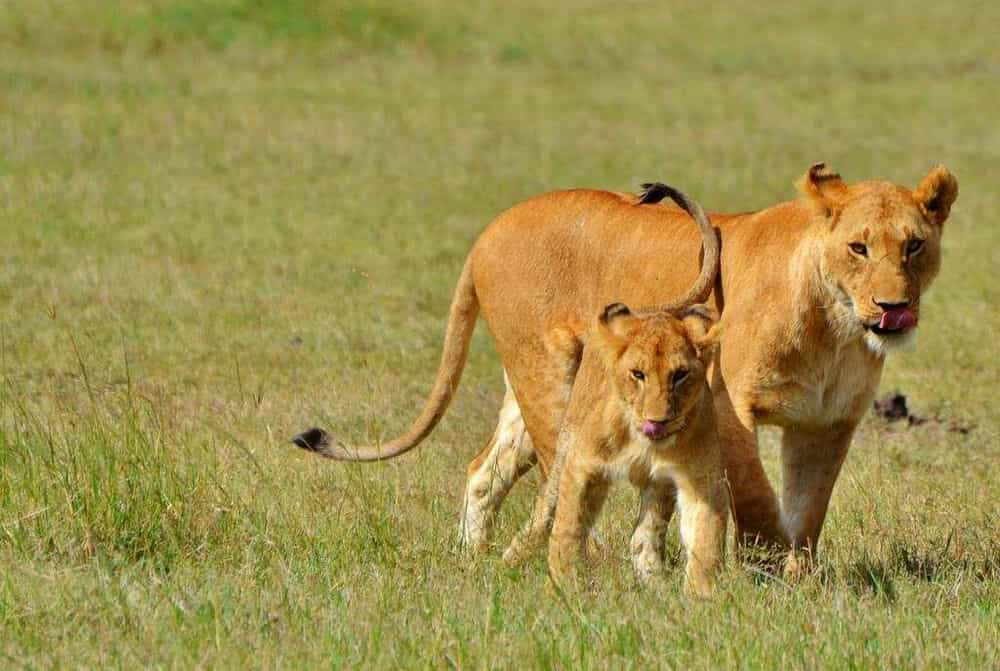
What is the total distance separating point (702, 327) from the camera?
4664mm

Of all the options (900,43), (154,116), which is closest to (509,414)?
(154,116)

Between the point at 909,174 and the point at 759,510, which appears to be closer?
the point at 759,510

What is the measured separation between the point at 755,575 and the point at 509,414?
54.0 inches

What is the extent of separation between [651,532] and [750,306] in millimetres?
669

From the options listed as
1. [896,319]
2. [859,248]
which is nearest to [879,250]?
[859,248]

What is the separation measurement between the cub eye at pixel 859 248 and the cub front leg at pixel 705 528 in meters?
0.75

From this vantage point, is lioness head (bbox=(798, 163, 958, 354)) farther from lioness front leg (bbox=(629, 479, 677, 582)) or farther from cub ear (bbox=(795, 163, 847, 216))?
lioness front leg (bbox=(629, 479, 677, 582))

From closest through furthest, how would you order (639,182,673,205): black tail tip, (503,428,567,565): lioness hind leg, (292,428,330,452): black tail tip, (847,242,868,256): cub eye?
1. (847,242,868,256): cub eye
2. (503,428,567,565): lioness hind leg
3. (639,182,673,205): black tail tip
4. (292,428,330,452): black tail tip

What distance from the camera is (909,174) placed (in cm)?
1538

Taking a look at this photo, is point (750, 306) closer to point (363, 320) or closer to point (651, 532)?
point (651, 532)

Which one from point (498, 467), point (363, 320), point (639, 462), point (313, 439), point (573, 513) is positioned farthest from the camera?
point (363, 320)

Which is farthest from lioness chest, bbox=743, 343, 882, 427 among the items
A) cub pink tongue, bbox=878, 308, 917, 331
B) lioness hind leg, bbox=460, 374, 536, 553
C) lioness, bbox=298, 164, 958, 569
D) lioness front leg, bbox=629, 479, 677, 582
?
lioness hind leg, bbox=460, 374, 536, 553

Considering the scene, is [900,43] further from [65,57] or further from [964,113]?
[65,57]

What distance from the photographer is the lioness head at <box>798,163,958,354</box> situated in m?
4.85
